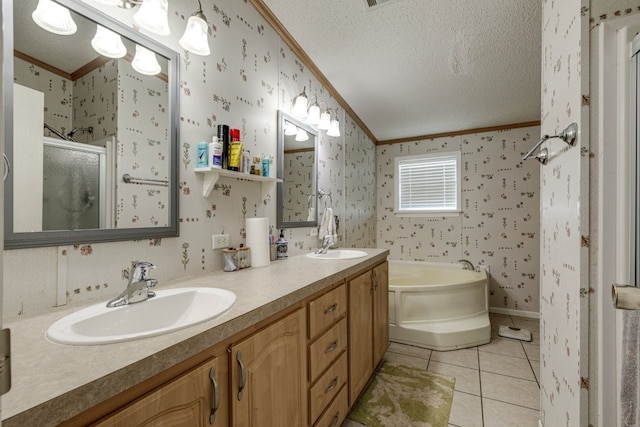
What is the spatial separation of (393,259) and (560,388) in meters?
2.87

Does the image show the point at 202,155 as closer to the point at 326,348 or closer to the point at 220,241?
the point at 220,241

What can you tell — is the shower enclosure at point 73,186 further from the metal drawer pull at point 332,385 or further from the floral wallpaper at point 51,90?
the metal drawer pull at point 332,385

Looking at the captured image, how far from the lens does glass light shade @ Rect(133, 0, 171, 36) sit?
44.4 inches

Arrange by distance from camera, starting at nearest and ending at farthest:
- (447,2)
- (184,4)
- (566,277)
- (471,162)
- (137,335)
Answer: (137,335)
(566,277)
(184,4)
(447,2)
(471,162)

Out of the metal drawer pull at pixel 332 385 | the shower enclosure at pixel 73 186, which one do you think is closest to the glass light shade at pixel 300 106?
the shower enclosure at pixel 73 186

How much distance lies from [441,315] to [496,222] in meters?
1.54

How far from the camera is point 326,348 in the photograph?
4.50 ft

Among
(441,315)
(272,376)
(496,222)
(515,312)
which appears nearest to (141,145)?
(272,376)

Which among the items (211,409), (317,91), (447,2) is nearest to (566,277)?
(211,409)

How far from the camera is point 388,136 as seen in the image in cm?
399

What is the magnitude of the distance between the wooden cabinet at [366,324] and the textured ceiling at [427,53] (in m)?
1.63

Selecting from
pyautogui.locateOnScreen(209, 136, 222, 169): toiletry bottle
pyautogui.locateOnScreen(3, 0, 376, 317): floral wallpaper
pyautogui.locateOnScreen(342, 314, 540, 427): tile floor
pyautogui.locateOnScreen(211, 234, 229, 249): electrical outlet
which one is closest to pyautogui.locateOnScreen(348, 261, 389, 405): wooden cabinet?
pyautogui.locateOnScreen(342, 314, 540, 427): tile floor

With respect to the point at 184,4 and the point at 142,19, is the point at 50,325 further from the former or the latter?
the point at 184,4

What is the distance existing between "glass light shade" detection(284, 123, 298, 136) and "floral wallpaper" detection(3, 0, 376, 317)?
13cm
